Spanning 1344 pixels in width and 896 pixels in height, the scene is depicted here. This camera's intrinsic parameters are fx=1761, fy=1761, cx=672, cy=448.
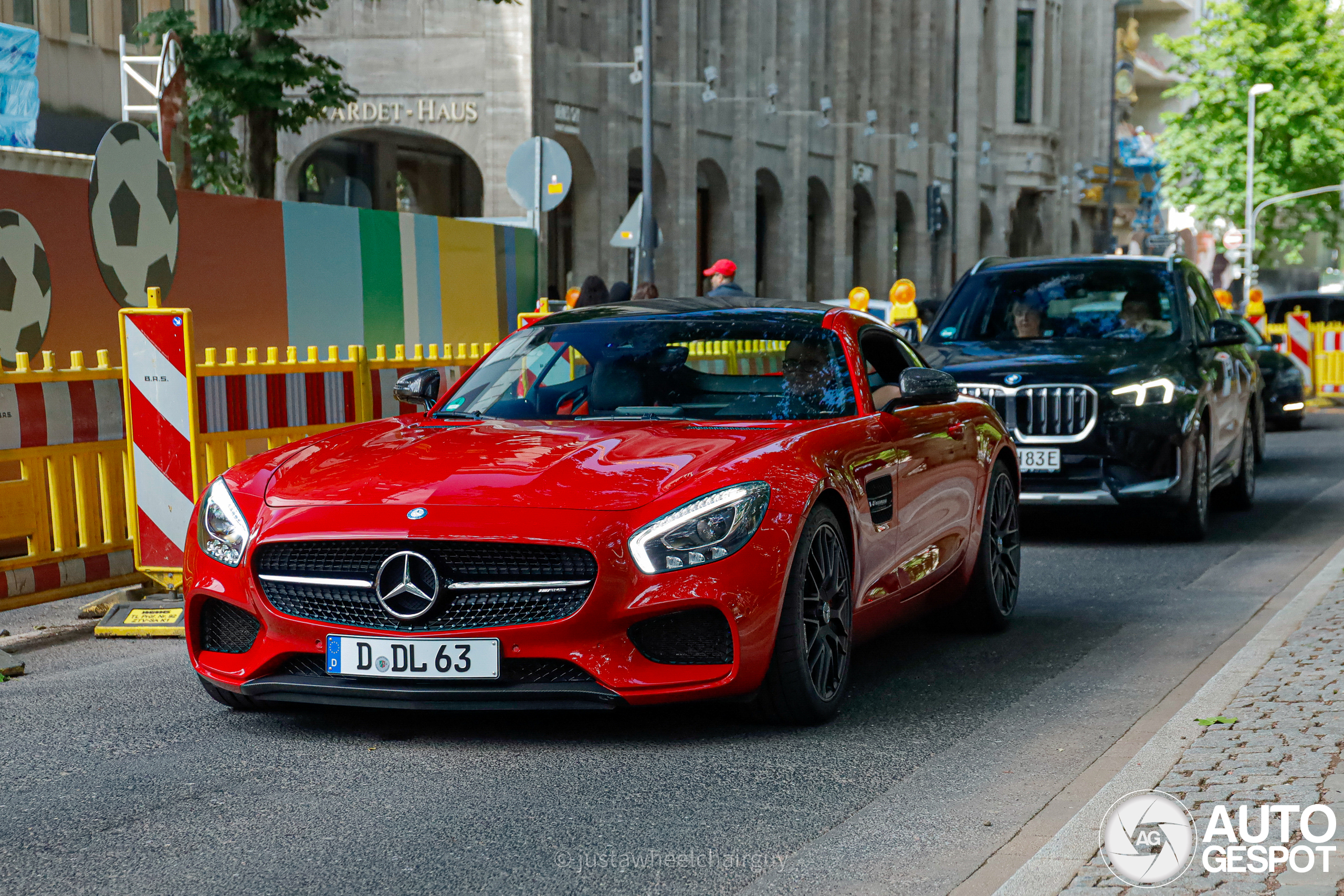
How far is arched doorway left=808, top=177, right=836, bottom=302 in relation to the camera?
46.0 m

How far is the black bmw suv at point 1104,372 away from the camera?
10.6 meters

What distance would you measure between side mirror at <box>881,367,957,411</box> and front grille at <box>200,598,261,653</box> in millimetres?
2475

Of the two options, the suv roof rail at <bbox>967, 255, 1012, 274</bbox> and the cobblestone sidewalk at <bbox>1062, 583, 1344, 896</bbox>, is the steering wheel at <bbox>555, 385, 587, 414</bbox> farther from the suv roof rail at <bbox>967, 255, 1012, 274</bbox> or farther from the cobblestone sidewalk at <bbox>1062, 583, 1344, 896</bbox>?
the suv roof rail at <bbox>967, 255, 1012, 274</bbox>

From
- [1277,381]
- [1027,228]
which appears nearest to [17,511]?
[1277,381]

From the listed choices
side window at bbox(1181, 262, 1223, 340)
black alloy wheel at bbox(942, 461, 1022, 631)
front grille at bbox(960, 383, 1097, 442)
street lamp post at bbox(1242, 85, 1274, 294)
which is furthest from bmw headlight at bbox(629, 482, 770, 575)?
street lamp post at bbox(1242, 85, 1274, 294)

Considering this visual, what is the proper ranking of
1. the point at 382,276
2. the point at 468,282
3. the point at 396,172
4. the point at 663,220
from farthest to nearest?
the point at 663,220 < the point at 396,172 < the point at 468,282 < the point at 382,276

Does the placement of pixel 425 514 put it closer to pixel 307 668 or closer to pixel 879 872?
pixel 307 668

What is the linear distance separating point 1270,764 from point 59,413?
18.8 feet

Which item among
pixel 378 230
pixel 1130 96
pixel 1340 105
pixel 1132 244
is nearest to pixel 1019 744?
pixel 378 230

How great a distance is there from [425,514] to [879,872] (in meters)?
1.78

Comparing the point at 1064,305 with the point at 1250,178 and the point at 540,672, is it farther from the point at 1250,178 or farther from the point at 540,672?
the point at 1250,178

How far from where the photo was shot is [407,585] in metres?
5.17

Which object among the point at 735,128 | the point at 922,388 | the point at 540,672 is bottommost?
the point at 540,672

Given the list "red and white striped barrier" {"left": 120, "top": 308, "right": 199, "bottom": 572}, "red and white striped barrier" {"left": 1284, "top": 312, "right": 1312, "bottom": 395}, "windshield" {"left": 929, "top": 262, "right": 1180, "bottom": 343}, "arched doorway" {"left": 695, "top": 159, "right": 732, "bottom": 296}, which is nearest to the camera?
"red and white striped barrier" {"left": 120, "top": 308, "right": 199, "bottom": 572}
